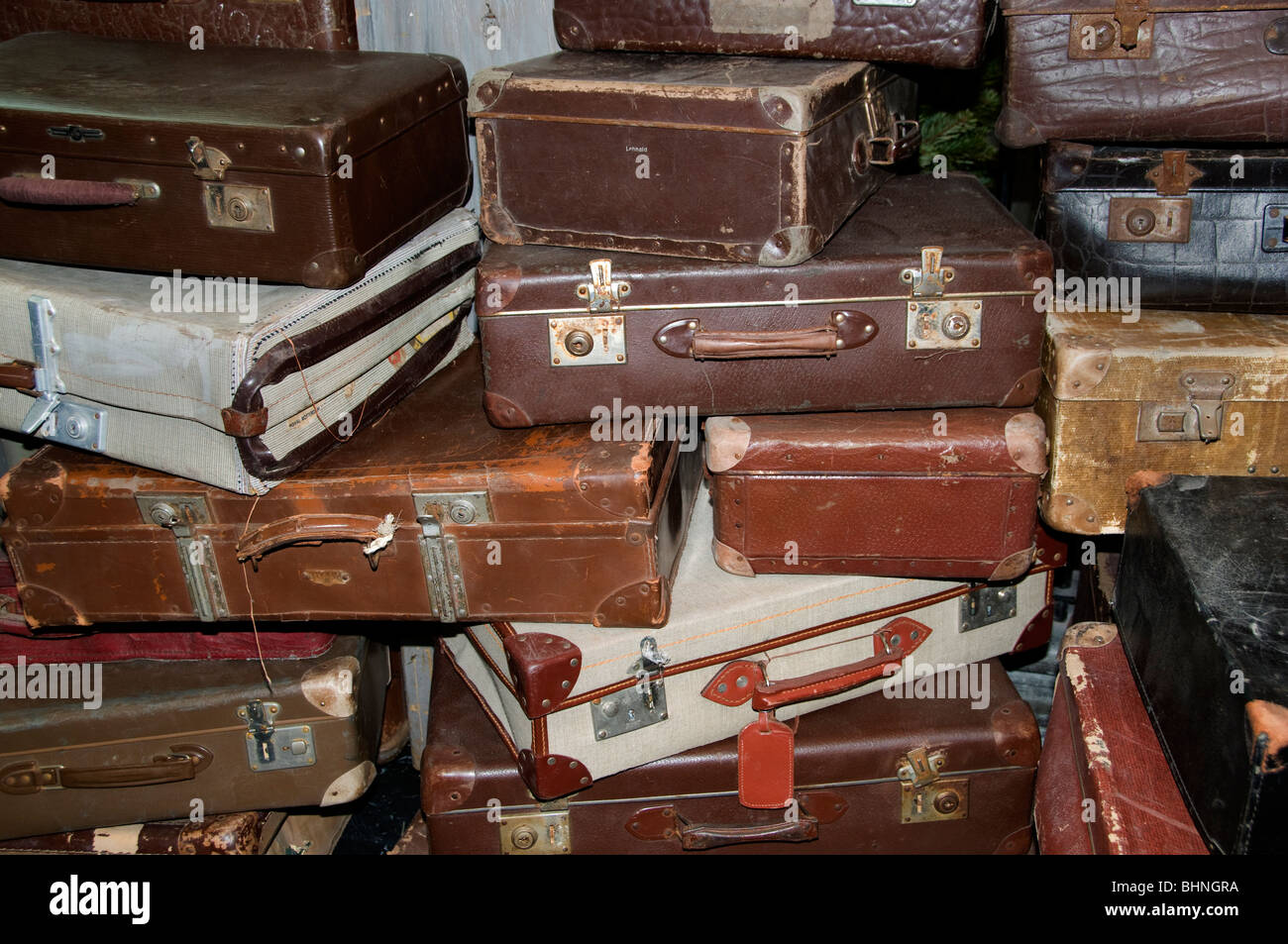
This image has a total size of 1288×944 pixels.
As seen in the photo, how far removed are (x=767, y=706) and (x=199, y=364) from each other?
1.25 m

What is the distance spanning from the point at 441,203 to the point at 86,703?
129 cm

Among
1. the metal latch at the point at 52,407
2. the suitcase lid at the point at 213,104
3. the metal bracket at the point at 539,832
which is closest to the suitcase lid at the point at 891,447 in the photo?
the metal bracket at the point at 539,832

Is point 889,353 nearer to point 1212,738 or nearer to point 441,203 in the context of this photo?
point 1212,738

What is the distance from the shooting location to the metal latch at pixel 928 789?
7.47ft

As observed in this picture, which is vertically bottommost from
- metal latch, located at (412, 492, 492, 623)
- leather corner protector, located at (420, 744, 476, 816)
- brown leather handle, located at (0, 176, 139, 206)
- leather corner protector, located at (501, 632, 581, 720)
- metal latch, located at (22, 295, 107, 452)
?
leather corner protector, located at (420, 744, 476, 816)

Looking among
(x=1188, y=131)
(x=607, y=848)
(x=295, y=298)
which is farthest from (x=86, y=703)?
(x=1188, y=131)

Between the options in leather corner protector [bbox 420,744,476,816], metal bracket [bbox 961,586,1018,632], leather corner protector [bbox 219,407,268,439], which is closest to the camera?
leather corner protector [bbox 219,407,268,439]

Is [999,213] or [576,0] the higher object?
Result: [576,0]

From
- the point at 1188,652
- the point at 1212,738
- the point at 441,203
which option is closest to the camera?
the point at 1212,738

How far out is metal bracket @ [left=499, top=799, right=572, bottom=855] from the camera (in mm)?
2258

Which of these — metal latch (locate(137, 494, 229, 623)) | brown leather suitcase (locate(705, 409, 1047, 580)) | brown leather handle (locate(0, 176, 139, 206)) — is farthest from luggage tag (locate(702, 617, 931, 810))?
brown leather handle (locate(0, 176, 139, 206))

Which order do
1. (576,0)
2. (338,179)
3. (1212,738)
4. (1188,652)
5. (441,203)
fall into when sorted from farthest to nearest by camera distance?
(441,203)
(576,0)
(338,179)
(1188,652)
(1212,738)

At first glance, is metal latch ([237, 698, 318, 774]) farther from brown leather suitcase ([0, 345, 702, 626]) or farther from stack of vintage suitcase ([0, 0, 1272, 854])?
brown leather suitcase ([0, 345, 702, 626])

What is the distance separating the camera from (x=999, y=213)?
2273 millimetres
